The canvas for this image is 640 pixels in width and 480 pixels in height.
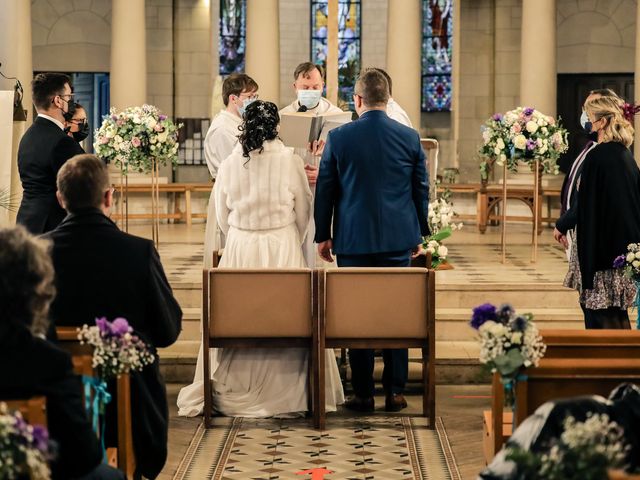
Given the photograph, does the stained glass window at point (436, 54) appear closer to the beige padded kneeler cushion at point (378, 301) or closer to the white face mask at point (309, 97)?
the white face mask at point (309, 97)

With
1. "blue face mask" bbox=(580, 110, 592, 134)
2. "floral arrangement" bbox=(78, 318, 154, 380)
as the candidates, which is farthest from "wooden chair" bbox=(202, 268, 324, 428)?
"floral arrangement" bbox=(78, 318, 154, 380)

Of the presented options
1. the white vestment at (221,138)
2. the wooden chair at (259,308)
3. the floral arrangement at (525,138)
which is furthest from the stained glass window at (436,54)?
the wooden chair at (259,308)

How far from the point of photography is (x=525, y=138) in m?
11.8

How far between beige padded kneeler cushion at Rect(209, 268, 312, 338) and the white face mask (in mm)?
1683

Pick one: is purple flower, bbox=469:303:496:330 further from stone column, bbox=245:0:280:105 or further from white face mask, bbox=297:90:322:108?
stone column, bbox=245:0:280:105

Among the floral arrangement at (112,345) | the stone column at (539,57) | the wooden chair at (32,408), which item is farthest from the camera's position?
the stone column at (539,57)

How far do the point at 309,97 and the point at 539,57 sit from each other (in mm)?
11014

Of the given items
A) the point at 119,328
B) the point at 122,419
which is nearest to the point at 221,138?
the point at 122,419

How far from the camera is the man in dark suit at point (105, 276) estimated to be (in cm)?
535

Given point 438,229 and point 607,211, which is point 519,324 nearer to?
point 607,211

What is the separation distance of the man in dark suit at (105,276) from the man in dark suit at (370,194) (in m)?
2.57

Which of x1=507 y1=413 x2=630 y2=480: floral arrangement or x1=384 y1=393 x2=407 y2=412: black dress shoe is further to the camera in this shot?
x1=384 y1=393 x2=407 y2=412: black dress shoe

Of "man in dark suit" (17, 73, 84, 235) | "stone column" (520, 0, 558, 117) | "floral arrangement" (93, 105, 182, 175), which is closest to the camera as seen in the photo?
"man in dark suit" (17, 73, 84, 235)

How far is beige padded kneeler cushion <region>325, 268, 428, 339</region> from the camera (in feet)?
24.4
